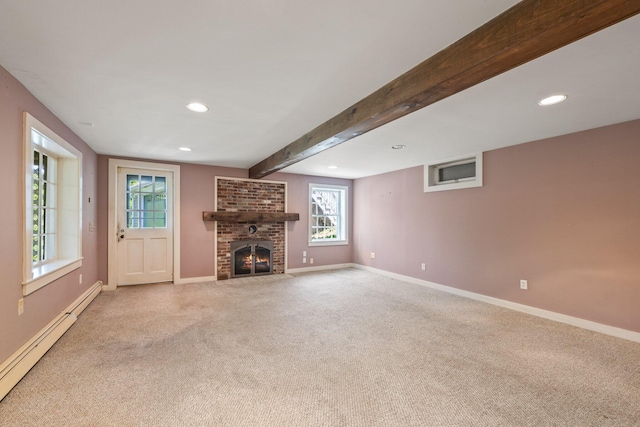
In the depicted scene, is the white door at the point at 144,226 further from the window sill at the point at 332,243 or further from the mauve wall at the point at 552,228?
the mauve wall at the point at 552,228

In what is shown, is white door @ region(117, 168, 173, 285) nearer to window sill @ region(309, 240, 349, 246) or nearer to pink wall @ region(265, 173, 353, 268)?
pink wall @ region(265, 173, 353, 268)

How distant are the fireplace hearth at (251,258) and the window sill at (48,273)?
2.51 m

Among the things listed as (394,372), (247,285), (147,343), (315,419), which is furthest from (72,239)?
(394,372)

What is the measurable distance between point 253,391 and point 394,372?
3.51 ft

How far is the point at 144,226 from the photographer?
505 cm

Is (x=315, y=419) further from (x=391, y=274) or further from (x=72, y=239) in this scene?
(x=391, y=274)

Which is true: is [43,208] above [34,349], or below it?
above

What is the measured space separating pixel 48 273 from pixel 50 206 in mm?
1025

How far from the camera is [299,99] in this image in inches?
97.3

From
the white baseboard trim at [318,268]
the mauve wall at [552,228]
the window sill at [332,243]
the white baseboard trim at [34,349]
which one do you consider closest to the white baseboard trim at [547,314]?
the mauve wall at [552,228]

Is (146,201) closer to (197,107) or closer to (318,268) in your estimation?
(197,107)

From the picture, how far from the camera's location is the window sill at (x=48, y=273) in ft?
7.74

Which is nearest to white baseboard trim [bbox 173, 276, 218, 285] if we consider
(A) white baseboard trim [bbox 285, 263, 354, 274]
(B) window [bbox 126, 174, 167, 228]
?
(B) window [bbox 126, 174, 167, 228]

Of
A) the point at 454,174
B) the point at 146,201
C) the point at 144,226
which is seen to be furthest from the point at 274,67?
the point at 144,226
